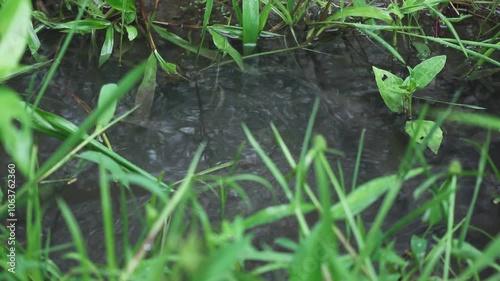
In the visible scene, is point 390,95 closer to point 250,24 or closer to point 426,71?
point 426,71

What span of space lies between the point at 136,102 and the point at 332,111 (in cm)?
46

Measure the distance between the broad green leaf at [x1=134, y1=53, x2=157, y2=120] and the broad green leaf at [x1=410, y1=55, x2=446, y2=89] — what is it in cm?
61

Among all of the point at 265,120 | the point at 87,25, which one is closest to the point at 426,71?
the point at 265,120

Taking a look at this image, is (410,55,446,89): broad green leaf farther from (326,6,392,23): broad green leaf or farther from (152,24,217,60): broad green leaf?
(152,24,217,60): broad green leaf

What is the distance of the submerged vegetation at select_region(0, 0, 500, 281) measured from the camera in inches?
25.5

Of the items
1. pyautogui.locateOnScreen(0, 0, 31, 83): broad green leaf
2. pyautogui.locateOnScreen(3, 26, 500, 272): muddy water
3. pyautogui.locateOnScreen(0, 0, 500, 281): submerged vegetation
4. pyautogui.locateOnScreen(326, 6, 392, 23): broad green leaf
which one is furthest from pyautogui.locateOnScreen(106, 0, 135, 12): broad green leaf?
pyautogui.locateOnScreen(0, 0, 31, 83): broad green leaf

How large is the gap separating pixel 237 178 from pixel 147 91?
0.77 m

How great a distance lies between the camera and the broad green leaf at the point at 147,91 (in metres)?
1.46

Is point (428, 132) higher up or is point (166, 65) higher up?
point (166, 65)

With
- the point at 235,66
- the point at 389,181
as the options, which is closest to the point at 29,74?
the point at 235,66

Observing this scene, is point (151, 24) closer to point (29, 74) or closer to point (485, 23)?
point (29, 74)

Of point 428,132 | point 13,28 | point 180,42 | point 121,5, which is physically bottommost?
point 428,132

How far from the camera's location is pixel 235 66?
165cm

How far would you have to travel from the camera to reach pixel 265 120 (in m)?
1.45
